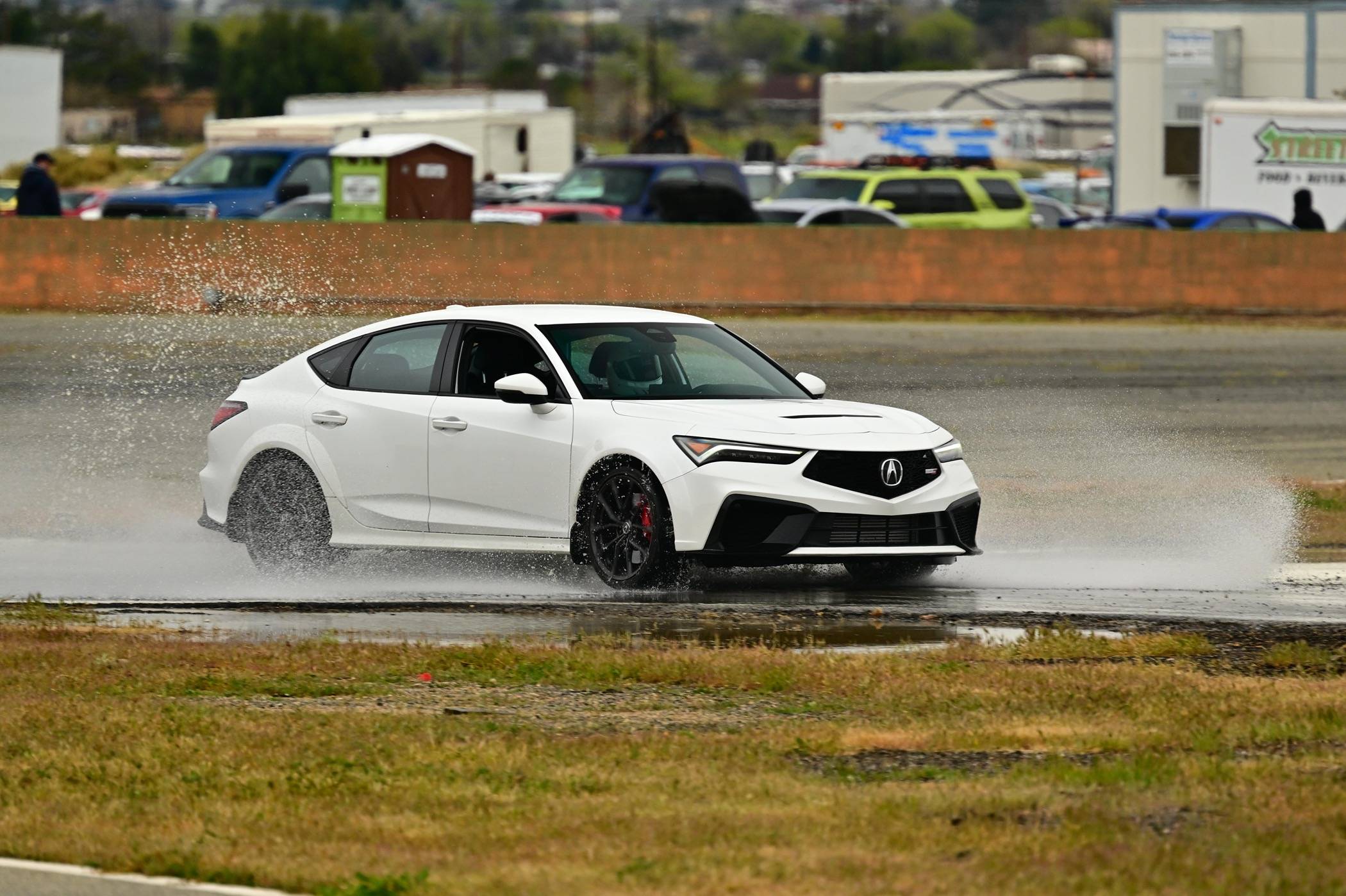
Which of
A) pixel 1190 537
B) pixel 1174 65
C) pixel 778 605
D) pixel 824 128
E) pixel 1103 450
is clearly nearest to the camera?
pixel 778 605

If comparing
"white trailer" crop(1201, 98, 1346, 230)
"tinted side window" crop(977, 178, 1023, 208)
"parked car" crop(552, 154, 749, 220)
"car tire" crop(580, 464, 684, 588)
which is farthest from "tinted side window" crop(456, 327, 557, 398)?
"white trailer" crop(1201, 98, 1346, 230)

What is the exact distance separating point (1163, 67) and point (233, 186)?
1698cm

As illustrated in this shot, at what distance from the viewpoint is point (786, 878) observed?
18.1ft

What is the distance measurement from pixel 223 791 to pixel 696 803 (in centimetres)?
140

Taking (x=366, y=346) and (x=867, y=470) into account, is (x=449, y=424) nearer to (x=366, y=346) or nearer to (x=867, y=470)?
(x=366, y=346)

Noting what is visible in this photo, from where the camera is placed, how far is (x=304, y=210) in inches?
1211

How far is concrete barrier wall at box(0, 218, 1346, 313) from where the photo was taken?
2508 centimetres

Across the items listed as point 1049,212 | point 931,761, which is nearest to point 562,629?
point 931,761

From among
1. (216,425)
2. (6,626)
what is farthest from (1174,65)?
(6,626)

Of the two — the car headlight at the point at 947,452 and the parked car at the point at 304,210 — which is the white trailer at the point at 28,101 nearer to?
the parked car at the point at 304,210

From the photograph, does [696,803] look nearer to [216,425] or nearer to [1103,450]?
[216,425]

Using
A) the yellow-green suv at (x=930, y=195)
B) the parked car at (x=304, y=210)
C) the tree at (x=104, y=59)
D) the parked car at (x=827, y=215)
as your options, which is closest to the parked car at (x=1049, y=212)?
the yellow-green suv at (x=930, y=195)

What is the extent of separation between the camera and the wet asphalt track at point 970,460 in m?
11.2

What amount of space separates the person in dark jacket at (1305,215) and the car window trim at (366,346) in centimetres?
2194
